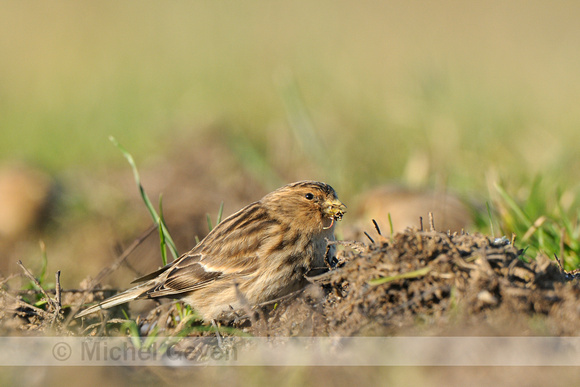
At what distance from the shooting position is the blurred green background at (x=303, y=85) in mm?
10047

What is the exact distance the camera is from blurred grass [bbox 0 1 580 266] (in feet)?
31.2

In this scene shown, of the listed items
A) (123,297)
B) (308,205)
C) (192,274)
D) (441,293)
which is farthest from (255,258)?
(441,293)

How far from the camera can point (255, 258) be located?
4.73 m

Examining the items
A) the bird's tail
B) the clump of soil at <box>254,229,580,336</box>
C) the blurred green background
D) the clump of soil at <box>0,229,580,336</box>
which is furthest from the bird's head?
the blurred green background

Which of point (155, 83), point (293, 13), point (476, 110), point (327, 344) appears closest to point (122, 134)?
point (155, 83)

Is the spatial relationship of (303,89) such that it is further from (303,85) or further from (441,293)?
(441,293)

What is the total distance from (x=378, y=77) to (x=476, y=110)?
400 centimetres

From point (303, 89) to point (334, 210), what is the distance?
9.12 metres

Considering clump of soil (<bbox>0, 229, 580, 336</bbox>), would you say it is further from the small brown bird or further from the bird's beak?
the bird's beak

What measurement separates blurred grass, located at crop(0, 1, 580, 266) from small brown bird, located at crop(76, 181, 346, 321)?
72.2 inches

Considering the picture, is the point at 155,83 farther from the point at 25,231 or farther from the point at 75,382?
the point at 75,382

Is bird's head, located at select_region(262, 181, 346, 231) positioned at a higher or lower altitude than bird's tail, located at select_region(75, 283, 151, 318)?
higher

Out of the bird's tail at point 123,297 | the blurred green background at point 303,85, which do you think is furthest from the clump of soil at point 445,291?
the blurred green background at point 303,85

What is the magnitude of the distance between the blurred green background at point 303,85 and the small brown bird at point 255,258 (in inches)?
129
